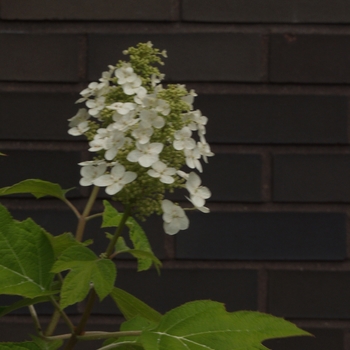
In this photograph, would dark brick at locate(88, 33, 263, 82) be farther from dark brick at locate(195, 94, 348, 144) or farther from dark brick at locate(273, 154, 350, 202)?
dark brick at locate(273, 154, 350, 202)

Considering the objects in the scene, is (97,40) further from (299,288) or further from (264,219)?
(299,288)

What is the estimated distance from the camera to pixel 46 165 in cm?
115

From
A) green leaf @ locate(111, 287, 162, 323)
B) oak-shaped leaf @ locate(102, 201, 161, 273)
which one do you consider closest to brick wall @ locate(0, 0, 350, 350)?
oak-shaped leaf @ locate(102, 201, 161, 273)

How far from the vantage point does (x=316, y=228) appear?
45.9 inches

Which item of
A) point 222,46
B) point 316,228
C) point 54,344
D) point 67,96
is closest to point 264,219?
point 316,228

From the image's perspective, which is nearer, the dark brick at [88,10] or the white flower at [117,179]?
the white flower at [117,179]

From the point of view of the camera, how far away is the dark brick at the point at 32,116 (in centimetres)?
115

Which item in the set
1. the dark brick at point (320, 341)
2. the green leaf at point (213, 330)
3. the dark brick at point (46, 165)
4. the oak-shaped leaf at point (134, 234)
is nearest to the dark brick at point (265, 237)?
the dark brick at point (320, 341)

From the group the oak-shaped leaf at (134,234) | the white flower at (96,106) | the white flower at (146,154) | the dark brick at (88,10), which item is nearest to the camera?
the white flower at (146,154)

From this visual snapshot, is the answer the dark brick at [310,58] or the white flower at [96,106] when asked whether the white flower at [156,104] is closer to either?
the white flower at [96,106]

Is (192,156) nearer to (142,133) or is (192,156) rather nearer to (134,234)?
(142,133)

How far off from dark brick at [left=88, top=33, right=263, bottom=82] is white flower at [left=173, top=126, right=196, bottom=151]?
652 millimetres

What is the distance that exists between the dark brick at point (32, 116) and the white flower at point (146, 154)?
69 centimetres

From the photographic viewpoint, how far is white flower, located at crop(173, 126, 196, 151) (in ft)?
1.68
